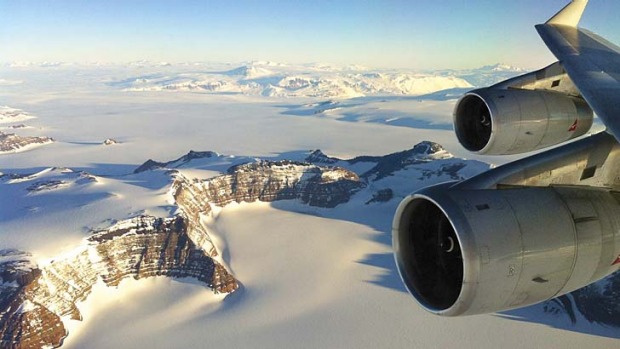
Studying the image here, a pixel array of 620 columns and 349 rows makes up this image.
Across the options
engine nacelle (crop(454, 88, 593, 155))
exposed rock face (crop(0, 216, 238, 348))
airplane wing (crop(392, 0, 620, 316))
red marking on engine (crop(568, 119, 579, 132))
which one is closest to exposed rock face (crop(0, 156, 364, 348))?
exposed rock face (crop(0, 216, 238, 348))

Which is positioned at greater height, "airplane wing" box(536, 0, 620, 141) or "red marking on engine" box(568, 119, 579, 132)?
"airplane wing" box(536, 0, 620, 141)

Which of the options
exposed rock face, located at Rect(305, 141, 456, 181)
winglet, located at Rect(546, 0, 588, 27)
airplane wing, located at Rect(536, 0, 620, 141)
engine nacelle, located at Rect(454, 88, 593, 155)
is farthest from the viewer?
exposed rock face, located at Rect(305, 141, 456, 181)

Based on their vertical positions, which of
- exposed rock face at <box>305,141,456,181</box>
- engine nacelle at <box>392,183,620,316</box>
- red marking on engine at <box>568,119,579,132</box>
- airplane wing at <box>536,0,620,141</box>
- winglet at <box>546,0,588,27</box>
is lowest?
exposed rock face at <box>305,141,456,181</box>

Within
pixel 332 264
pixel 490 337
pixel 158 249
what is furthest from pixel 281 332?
pixel 158 249

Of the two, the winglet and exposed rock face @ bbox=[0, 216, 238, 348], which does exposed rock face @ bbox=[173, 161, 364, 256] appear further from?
the winglet

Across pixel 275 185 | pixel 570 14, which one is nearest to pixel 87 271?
pixel 275 185

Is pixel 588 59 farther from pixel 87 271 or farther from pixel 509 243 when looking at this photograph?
pixel 87 271
